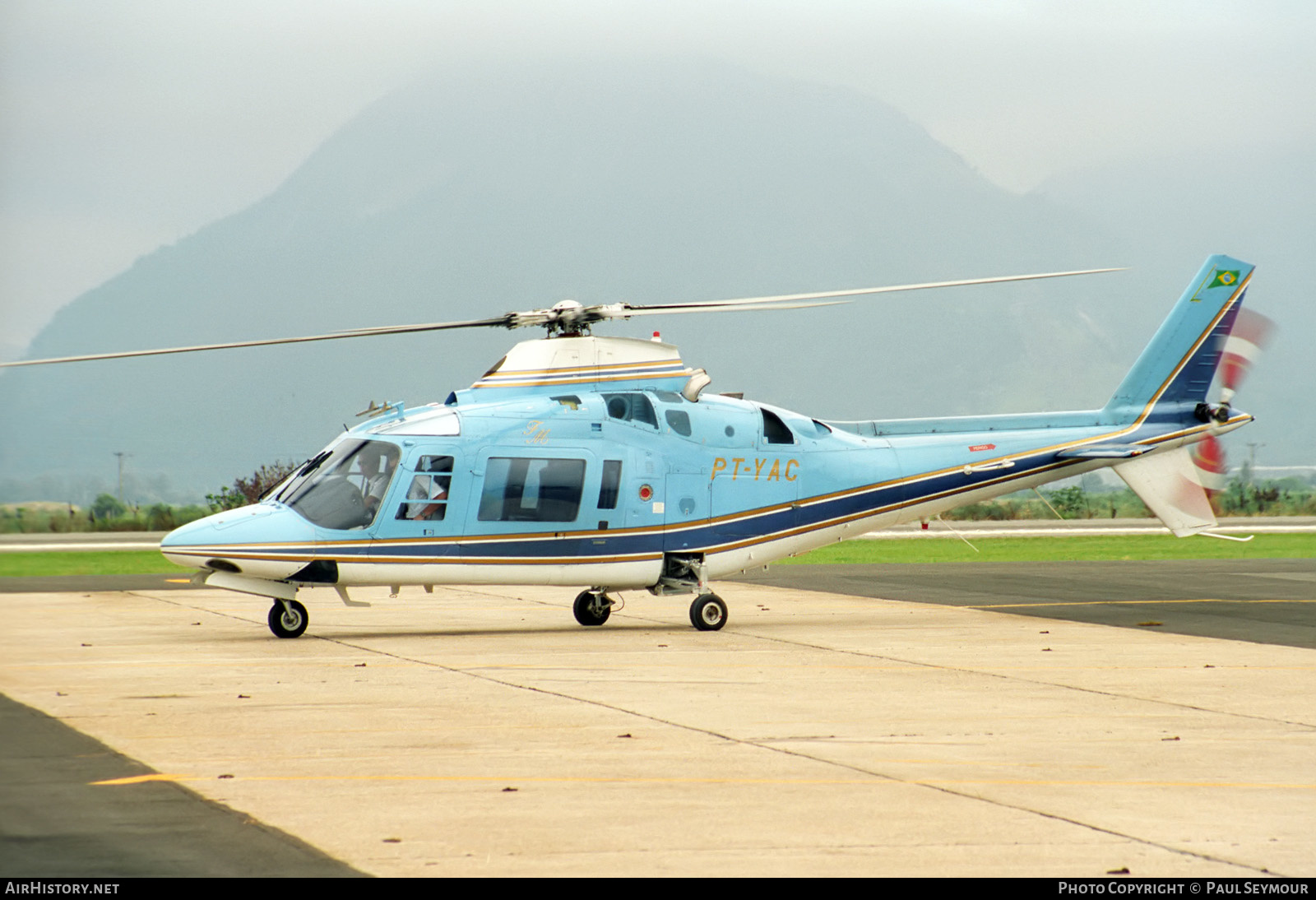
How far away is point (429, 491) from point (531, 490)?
3.86 ft

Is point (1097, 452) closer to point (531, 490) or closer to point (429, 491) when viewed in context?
point (531, 490)

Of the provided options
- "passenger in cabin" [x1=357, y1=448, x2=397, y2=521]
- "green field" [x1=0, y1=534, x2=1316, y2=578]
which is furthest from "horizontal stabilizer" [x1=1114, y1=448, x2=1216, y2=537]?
"green field" [x1=0, y1=534, x2=1316, y2=578]

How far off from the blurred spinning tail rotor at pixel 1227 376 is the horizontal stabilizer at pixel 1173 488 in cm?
22

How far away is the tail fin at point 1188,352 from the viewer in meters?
20.4

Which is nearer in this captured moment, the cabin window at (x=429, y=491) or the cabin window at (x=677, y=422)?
the cabin window at (x=429, y=491)

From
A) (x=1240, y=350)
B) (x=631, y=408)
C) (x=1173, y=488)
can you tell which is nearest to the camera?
(x=631, y=408)

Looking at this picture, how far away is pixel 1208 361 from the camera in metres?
20.6

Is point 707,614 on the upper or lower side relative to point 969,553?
lower

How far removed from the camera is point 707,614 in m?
17.8

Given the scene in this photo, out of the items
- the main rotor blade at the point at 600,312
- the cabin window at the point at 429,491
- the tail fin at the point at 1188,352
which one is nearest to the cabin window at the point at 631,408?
the main rotor blade at the point at 600,312

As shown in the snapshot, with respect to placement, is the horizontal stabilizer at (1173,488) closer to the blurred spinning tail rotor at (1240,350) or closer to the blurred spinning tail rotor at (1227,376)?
the blurred spinning tail rotor at (1227,376)

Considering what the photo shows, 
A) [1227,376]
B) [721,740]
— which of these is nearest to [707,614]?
[721,740]

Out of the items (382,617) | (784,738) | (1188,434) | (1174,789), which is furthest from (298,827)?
(1188,434)

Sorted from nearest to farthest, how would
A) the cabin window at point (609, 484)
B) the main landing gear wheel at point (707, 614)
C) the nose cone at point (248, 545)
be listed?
Result: the nose cone at point (248, 545)
the cabin window at point (609, 484)
the main landing gear wheel at point (707, 614)
